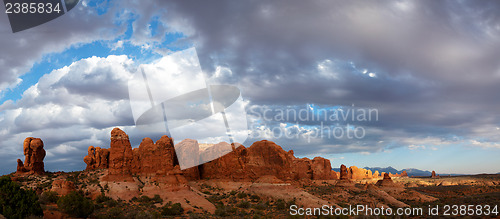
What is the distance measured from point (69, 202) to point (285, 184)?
33.9m

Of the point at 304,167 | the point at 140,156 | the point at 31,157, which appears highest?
the point at 140,156

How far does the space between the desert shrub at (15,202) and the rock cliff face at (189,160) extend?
70.3ft

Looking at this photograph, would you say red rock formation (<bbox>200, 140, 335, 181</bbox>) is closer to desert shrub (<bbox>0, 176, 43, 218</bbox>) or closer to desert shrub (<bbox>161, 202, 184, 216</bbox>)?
desert shrub (<bbox>161, 202, 184, 216</bbox>)

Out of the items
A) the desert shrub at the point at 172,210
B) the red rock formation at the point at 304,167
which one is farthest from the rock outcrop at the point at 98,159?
the red rock formation at the point at 304,167

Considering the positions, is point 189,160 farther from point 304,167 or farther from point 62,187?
point 304,167

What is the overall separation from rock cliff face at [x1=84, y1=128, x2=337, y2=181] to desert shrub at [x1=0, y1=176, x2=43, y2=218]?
2144 centimetres

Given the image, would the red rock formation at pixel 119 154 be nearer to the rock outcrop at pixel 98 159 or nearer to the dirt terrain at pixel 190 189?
the dirt terrain at pixel 190 189

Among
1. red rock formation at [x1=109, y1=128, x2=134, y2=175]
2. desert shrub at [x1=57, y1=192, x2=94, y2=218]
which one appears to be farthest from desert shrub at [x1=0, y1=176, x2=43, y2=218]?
red rock formation at [x1=109, y1=128, x2=134, y2=175]

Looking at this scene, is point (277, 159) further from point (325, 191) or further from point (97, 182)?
point (97, 182)

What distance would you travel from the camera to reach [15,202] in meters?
26.3

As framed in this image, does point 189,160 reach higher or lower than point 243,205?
higher

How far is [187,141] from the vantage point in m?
64.2

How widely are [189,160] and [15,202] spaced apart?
3747 centimetres

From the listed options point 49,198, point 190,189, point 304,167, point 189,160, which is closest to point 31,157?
point 49,198
